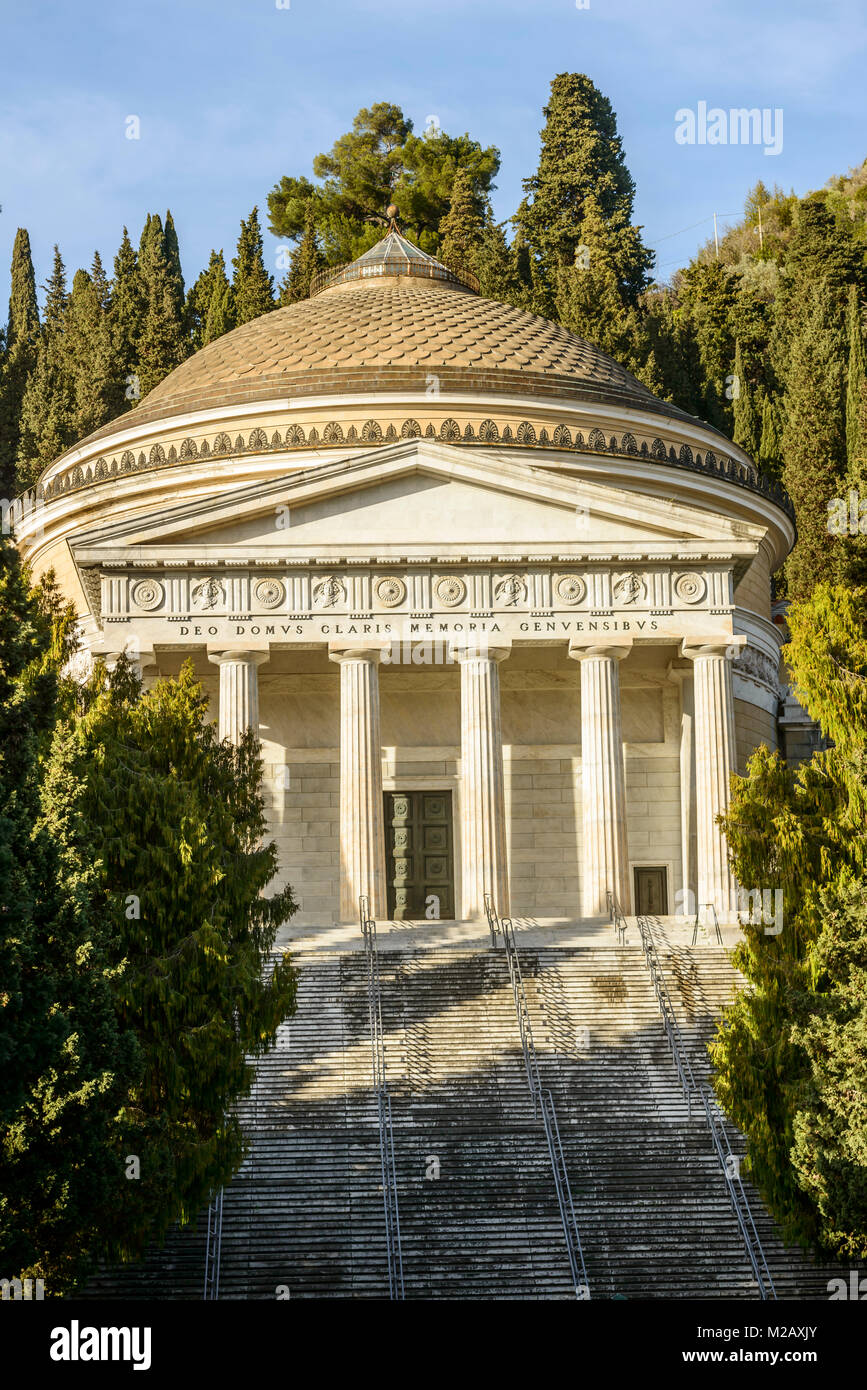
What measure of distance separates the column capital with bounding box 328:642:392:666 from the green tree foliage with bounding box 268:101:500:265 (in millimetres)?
37469

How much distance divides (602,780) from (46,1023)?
16.6 m

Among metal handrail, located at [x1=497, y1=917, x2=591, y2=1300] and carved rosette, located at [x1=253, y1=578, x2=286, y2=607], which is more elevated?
carved rosette, located at [x1=253, y1=578, x2=286, y2=607]

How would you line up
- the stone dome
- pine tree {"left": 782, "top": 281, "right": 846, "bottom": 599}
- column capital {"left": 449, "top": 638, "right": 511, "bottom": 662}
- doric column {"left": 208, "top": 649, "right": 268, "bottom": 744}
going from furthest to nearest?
1. pine tree {"left": 782, "top": 281, "right": 846, "bottom": 599}
2. the stone dome
3. column capital {"left": 449, "top": 638, "right": 511, "bottom": 662}
4. doric column {"left": 208, "top": 649, "right": 268, "bottom": 744}

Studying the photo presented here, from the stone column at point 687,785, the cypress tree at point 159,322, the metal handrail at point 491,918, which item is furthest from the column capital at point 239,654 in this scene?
the cypress tree at point 159,322

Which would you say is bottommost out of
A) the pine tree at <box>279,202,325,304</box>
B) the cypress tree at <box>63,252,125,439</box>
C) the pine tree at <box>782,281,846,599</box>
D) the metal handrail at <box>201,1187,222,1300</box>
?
the metal handrail at <box>201,1187,222,1300</box>

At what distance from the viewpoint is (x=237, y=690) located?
31875 mm

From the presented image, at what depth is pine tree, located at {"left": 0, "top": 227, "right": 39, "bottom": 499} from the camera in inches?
2515

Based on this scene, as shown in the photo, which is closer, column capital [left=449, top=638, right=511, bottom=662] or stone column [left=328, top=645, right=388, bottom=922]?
stone column [left=328, top=645, right=388, bottom=922]

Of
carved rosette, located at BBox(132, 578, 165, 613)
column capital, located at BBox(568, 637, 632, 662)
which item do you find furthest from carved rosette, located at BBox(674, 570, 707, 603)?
carved rosette, located at BBox(132, 578, 165, 613)

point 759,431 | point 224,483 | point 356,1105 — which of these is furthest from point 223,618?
point 759,431

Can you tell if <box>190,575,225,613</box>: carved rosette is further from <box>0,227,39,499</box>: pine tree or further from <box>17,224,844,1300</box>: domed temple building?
<box>0,227,39,499</box>: pine tree

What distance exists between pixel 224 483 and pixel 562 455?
23.5 ft

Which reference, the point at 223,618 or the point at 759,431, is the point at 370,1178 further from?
the point at 759,431

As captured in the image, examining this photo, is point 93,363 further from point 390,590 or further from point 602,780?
point 602,780
